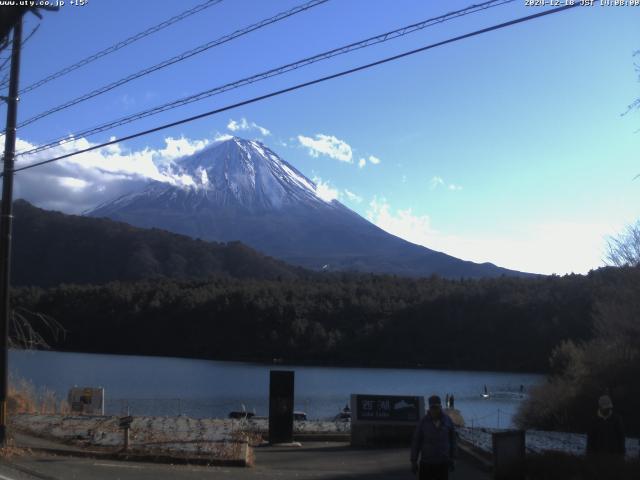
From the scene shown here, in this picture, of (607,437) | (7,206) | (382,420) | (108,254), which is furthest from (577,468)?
(108,254)

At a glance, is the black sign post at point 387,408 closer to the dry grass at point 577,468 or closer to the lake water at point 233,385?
the dry grass at point 577,468

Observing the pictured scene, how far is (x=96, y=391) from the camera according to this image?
2511 centimetres

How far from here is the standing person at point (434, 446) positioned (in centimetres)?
889

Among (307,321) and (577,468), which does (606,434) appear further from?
(307,321)

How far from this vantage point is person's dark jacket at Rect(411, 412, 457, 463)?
8883mm

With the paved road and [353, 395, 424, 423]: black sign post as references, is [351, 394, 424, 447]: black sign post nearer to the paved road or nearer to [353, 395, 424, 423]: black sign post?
[353, 395, 424, 423]: black sign post

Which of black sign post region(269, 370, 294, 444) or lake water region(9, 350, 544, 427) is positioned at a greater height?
black sign post region(269, 370, 294, 444)

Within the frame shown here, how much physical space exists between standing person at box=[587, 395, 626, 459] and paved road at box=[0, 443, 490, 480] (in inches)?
134

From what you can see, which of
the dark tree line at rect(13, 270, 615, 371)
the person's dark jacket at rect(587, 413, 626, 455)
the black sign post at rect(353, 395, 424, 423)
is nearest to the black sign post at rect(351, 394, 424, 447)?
the black sign post at rect(353, 395, 424, 423)

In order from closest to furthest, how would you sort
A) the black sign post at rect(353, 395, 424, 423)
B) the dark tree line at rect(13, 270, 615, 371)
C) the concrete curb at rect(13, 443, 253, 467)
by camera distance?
the concrete curb at rect(13, 443, 253, 467), the black sign post at rect(353, 395, 424, 423), the dark tree line at rect(13, 270, 615, 371)

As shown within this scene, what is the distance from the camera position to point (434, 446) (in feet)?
29.2

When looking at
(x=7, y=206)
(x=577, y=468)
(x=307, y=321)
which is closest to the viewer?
(x=577, y=468)

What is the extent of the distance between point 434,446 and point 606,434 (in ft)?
8.26

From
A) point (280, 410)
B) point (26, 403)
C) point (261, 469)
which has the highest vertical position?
point (280, 410)
